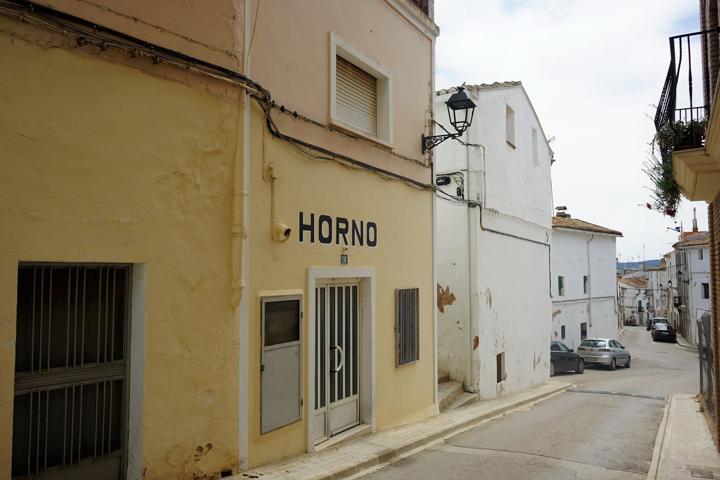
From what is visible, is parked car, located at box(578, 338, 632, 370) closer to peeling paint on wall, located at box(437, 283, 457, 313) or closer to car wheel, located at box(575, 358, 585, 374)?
car wheel, located at box(575, 358, 585, 374)

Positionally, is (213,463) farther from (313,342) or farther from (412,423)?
(412,423)

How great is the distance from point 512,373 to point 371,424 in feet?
23.9

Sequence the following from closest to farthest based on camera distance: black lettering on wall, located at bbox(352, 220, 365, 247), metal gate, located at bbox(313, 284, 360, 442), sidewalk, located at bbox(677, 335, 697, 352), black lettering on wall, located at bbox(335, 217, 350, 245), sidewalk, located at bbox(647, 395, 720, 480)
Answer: sidewalk, located at bbox(647, 395, 720, 480) → metal gate, located at bbox(313, 284, 360, 442) → black lettering on wall, located at bbox(335, 217, 350, 245) → black lettering on wall, located at bbox(352, 220, 365, 247) → sidewalk, located at bbox(677, 335, 697, 352)

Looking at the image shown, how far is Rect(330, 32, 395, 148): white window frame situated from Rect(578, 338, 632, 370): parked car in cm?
2082

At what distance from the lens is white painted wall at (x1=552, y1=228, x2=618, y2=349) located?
93.8 feet

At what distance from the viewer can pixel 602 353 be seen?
2567 cm

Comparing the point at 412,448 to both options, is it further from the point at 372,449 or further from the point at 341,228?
the point at 341,228

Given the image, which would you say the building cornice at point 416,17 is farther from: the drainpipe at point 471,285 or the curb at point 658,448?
the curb at point 658,448

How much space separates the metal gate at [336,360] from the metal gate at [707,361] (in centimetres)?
661

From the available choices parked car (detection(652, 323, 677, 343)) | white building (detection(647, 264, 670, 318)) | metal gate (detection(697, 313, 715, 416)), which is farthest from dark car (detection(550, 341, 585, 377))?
white building (detection(647, 264, 670, 318))

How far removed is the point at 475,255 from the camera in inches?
475

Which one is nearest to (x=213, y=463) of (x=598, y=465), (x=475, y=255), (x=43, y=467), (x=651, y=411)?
(x=43, y=467)

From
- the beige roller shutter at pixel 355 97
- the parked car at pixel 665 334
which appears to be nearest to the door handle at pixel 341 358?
the beige roller shutter at pixel 355 97

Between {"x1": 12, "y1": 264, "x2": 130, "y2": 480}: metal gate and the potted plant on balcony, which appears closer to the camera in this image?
{"x1": 12, "y1": 264, "x2": 130, "y2": 480}: metal gate
